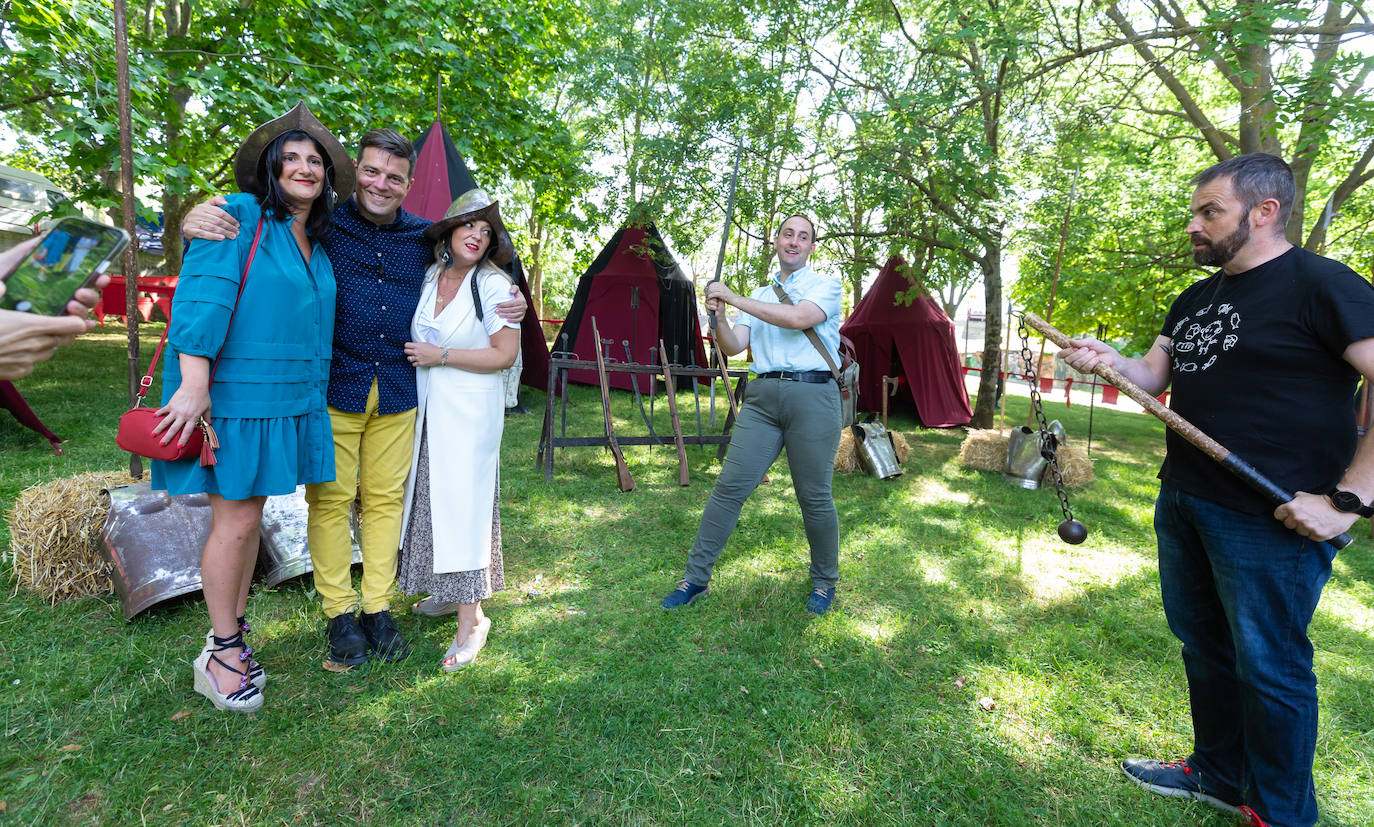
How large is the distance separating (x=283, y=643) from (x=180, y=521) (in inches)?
31.6

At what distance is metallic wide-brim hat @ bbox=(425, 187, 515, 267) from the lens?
8.00ft

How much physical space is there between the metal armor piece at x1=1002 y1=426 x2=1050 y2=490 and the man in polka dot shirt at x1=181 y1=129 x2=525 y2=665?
563cm

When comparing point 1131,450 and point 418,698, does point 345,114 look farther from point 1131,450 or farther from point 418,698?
point 1131,450

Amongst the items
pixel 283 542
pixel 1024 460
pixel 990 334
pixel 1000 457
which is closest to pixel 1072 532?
pixel 283 542

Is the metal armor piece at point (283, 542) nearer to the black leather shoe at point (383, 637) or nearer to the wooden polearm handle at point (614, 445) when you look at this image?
the black leather shoe at point (383, 637)

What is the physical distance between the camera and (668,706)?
8.16 ft

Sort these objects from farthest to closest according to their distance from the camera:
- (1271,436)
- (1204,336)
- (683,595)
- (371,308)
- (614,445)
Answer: (614,445) → (683,595) → (371,308) → (1204,336) → (1271,436)

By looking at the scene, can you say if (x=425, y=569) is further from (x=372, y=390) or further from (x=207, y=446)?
(x=207, y=446)

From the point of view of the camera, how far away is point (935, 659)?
9.70ft

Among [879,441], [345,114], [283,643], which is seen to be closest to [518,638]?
[283,643]

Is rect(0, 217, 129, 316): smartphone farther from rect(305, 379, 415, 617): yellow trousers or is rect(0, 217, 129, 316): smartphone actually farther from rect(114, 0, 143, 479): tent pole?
rect(114, 0, 143, 479): tent pole

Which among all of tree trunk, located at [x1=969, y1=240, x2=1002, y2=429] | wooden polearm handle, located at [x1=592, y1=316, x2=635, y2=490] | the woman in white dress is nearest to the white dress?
the woman in white dress

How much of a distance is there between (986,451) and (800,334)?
490cm

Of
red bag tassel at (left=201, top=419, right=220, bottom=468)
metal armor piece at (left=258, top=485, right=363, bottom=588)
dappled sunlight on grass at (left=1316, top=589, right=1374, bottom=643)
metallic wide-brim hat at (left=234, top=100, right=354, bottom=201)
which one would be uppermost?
Answer: metallic wide-brim hat at (left=234, top=100, right=354, bottom=201)
